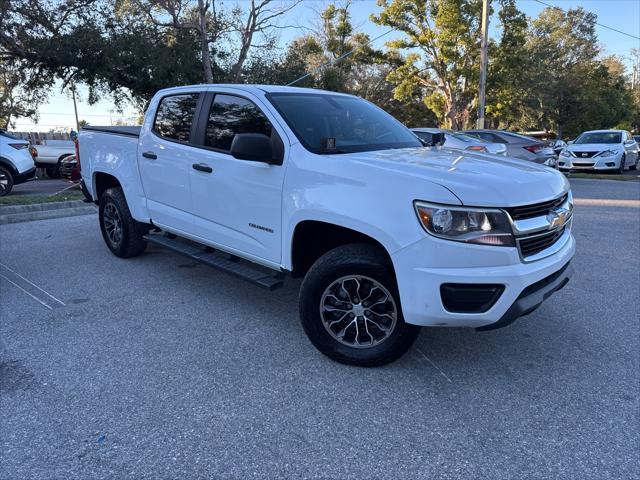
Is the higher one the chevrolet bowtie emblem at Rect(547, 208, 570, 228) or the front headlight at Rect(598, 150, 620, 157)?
the chevrolet bowtie emblem at Rect(547, 208, 570, 228)

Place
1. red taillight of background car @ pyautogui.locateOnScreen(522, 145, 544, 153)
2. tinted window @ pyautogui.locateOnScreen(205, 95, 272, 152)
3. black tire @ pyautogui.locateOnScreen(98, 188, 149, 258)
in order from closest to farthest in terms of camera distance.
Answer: tinted window @ pyautogui.locateOnScreen(205, 95, 272, 152), black tire @ pyautogui.locateOnScreen(98, 188, 149, 258), red taillight of background car @ pyautogui.locateOnScreen(522, 145, 544, 153)

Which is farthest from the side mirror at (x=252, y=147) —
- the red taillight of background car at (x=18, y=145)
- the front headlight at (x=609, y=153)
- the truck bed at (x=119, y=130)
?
the front headlight at (x=609, y=153)

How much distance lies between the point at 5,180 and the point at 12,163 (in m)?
0.45

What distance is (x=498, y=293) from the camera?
8.91ft

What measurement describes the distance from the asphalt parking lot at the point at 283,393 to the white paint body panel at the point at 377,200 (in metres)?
0.58

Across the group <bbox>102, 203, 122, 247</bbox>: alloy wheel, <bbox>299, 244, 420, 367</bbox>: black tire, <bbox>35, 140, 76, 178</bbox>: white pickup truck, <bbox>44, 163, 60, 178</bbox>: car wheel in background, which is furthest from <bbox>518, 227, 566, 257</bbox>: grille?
<bbox>44, 163, 60, 178</bbox>: car wheel in background

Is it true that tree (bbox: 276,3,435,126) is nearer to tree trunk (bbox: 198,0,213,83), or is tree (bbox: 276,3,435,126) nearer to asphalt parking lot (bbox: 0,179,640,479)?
tree trunk (bbox: 198,0,213,83)

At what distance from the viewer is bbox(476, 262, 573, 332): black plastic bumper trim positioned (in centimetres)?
276

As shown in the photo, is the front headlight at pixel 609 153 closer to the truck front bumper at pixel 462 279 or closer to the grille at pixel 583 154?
the grille at pixel 583 154

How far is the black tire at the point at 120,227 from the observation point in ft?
17.7

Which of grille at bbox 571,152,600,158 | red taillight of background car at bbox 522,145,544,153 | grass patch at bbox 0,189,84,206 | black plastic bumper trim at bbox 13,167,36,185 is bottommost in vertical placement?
grass patch at bbox 0,189,84,206

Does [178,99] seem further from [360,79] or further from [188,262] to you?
[360,79]

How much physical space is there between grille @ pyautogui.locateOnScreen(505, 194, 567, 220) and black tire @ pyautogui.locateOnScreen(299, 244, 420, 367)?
30.9 inches

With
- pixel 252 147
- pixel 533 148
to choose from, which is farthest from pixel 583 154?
pixel 252 147
